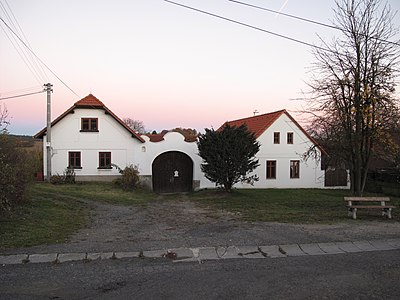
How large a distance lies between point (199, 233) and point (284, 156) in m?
20.3

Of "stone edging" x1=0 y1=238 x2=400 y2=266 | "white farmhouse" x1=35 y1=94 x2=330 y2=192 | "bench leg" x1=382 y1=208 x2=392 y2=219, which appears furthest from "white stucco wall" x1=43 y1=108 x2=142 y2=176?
"stone edging" x1=0 y1=238 x2=400 y2=266

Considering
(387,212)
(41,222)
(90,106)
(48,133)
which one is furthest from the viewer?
(90,106)

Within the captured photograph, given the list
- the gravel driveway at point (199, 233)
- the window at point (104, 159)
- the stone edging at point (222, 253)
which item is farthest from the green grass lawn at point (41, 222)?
the window at point (104, 159)

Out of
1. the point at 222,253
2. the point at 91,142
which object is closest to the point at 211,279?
the point at 222,253

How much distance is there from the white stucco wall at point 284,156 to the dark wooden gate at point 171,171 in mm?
5225

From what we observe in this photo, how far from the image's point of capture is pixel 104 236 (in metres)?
8.75

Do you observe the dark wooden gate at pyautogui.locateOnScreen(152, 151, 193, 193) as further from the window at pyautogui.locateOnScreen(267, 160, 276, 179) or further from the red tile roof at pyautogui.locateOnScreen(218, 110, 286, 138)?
the window at pyautogui.locateOnScreen(267, 160, 276, 179)

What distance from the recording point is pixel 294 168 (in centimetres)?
2859

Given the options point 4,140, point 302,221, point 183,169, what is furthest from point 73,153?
point 302,221

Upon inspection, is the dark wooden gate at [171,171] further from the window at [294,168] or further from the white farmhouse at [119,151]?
the window at [294,168]

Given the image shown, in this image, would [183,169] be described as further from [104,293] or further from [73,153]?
[104,293]

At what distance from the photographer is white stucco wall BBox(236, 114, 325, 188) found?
91.0ft

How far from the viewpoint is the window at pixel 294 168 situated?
28.5 meters

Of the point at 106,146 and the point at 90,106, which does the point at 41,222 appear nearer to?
the point at 106,146
